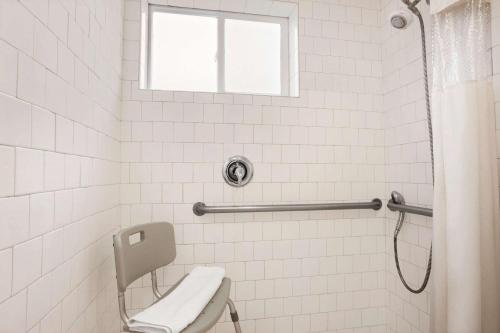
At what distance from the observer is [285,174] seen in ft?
5.39

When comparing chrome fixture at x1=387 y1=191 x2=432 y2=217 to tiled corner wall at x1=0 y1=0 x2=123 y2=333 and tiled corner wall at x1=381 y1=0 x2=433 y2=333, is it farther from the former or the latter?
tiled corner wall at x1=0 y1=0 x2=123 y2=333

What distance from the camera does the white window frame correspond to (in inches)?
63.3

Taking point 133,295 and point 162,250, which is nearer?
point 162,250

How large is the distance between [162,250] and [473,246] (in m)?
1.27

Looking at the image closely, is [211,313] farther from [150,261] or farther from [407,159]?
[407,159]

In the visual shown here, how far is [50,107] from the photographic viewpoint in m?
0.76

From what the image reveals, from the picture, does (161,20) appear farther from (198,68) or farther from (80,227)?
(80,227)

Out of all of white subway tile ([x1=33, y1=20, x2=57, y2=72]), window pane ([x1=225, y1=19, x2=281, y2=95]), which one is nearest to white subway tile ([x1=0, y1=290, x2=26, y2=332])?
white subway tile ([x1=33, y1=20, x2=57, y2=72])

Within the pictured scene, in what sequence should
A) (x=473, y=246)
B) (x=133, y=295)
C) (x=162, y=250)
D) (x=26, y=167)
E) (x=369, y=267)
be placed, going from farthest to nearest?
(x=369, y=267)
(x=133, y=295)
(x=162, y=250)
(x=473, y=246)
(x=26, y=167)

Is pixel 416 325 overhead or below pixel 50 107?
below

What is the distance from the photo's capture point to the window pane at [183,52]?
5.68ft

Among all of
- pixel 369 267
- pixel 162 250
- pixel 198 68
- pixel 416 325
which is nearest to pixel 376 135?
pixel 369 267

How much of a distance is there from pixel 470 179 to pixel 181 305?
3.76ft

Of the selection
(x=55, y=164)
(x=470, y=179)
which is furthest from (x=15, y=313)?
(x=470, y=179)
